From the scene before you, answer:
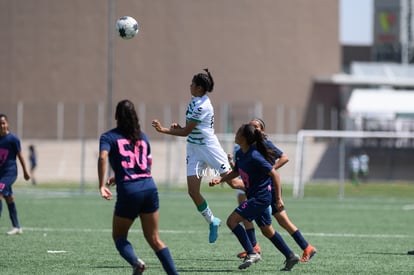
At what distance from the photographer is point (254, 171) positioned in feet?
39.2

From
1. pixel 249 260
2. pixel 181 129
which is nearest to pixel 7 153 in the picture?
pixel 181 129

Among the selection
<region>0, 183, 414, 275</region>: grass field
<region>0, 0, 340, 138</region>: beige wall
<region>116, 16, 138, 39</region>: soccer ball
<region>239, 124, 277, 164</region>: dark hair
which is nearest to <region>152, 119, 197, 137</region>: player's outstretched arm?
<region>239, 124, 277, 164</region>: dark hair

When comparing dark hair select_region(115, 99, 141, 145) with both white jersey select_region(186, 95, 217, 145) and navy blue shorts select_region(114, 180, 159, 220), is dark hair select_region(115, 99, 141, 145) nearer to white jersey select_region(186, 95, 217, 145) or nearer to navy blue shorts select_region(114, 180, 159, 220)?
navy blue shorts select_region(114, 180, 159, 220)

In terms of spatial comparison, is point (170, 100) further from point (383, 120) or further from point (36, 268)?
point (36, 268)

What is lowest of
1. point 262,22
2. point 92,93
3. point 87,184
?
point 87,184

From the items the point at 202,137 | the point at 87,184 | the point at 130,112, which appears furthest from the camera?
the point at 87,184

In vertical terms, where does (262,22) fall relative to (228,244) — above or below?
above

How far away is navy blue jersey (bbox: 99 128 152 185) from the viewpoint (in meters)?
9.89

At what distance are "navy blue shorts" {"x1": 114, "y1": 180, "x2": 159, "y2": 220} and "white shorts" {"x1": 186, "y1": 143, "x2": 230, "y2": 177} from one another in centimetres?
384

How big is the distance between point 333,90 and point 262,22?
255 inches

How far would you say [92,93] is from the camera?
187 ft

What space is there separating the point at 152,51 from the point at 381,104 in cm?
Result: 1310

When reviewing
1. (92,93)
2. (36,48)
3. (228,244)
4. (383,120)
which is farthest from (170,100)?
(228,244)

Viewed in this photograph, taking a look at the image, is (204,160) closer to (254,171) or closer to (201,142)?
(201,142)
